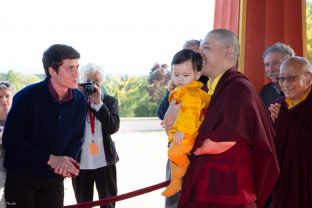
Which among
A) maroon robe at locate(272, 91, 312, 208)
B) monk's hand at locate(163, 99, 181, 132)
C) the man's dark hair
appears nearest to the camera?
monk's hand at locate(163, 99, 181, 132)

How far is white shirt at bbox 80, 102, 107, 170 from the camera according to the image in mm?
2975

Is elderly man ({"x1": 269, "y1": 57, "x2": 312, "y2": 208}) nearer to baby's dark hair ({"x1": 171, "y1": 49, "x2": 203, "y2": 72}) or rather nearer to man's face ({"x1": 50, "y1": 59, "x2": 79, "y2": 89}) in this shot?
baby's dark hair ({"x1": 171, "y1": 49, "x2": 203, "y2": 72})

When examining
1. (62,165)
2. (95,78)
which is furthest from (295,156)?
(95,78)

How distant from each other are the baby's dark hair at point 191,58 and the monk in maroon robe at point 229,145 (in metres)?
0.04

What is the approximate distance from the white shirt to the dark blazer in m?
0.03

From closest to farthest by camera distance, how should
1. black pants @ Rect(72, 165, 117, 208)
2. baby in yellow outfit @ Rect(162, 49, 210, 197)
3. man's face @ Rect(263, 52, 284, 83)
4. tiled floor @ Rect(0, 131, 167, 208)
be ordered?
baby in yellow outfit @ Rect(162, 49, 210, 197) → man's face @ Rect(263, 52, 284, 83) → black pants @ Rect(72, 165, 117, 208) → tiled floor @ Rect(0, 131, 167, 208)

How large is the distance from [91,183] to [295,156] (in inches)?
57.8

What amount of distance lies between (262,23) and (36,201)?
2276mm

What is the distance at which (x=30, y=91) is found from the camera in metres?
2.18

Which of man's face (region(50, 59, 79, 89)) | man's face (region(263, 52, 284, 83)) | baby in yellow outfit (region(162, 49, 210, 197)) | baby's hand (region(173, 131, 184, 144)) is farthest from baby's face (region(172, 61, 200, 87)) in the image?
man's face (region(263, 52, 284, 83))

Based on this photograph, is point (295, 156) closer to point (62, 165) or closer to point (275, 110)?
point (275, 110)

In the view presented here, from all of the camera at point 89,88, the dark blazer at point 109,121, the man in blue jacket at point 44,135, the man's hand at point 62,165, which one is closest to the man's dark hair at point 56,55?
the man in blue jacket at point 44,135

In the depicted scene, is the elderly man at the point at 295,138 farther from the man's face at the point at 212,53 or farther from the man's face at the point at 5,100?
the man's face at the point at 5,100

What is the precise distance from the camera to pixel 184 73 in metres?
1.92
